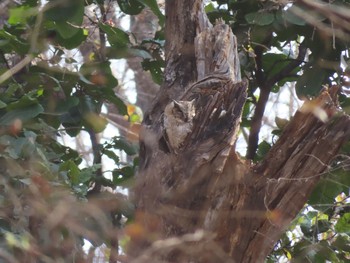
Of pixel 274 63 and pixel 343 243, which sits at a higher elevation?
pixel 274 63

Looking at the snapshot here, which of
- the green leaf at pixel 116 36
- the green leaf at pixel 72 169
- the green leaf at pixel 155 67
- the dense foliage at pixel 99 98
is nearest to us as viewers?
the dense foliage at pixel 99 98

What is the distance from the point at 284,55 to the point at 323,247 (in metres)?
0.74

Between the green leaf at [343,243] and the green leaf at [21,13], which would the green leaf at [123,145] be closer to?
the green leaf at [21,13]

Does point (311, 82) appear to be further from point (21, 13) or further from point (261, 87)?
point (21, 13)

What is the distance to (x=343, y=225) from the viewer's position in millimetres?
3219

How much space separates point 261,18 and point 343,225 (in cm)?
78

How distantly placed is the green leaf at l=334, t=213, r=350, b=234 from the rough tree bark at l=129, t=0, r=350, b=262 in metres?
0.65

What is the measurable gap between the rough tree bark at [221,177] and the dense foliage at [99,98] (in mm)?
169

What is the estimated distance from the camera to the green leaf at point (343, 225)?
3.21m

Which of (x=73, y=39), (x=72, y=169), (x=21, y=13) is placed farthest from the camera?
(x=73, y=39)

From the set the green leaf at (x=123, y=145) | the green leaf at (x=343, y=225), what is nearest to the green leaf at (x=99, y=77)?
the green leaf at (x=123, y=145)

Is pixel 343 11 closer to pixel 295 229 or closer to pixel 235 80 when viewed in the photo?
pixel 235 80

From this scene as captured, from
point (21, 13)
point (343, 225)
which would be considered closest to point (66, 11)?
point (21, 13)

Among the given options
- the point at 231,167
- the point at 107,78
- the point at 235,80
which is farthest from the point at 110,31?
the point at 231,167
